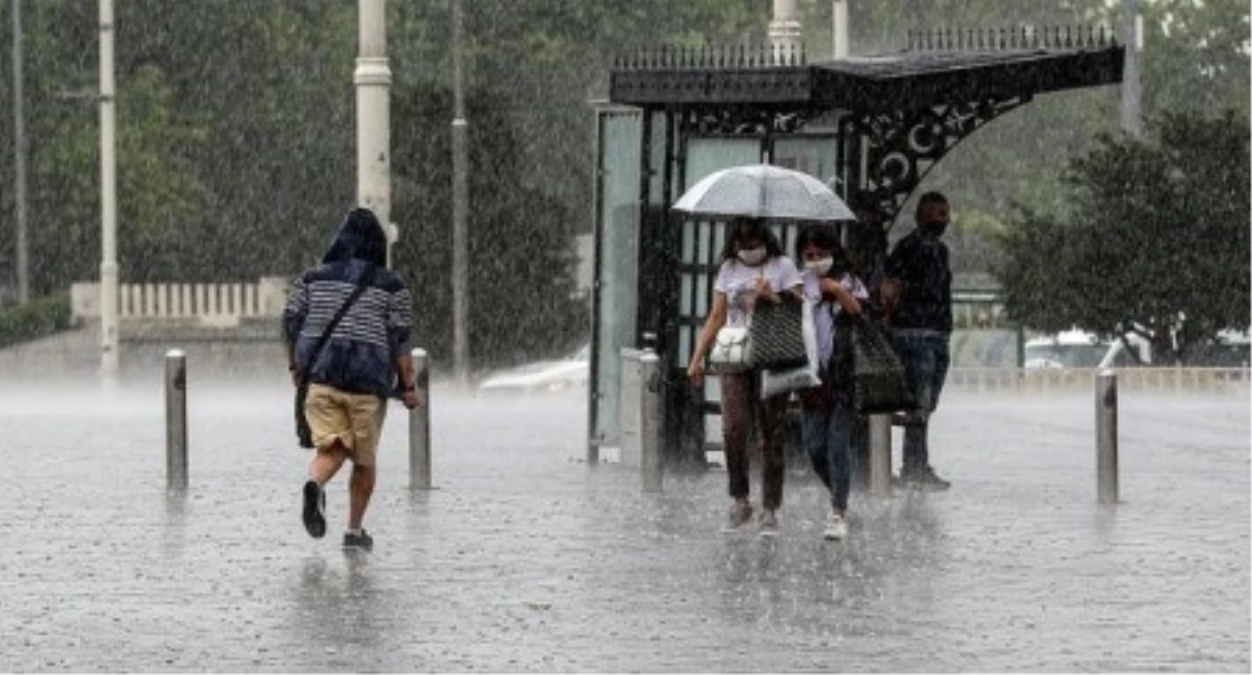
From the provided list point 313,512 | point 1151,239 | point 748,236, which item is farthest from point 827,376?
point 1151,239

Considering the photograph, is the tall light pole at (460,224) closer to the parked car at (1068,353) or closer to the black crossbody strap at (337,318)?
the parked car at (1068,353)

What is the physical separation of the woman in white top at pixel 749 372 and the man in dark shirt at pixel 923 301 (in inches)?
136

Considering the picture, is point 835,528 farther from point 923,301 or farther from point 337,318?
point 923,301

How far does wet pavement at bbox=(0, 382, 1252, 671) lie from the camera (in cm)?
1434

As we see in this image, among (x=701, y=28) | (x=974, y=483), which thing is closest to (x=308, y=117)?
(x=701, y=28)

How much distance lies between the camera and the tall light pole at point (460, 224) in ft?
201

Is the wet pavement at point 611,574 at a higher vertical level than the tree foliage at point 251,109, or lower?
lower

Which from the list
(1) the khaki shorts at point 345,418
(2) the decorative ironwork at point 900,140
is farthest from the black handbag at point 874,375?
(2) the decorative ironwork at point 900,140

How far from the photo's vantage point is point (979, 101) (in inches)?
984

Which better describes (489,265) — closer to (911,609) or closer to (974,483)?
(974,483)

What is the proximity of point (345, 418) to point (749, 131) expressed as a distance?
6556 millimetres

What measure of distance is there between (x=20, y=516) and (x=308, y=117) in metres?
59.1

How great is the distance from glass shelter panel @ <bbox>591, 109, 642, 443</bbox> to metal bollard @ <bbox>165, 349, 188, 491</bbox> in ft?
10.3

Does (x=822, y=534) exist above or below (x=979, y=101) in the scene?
below
